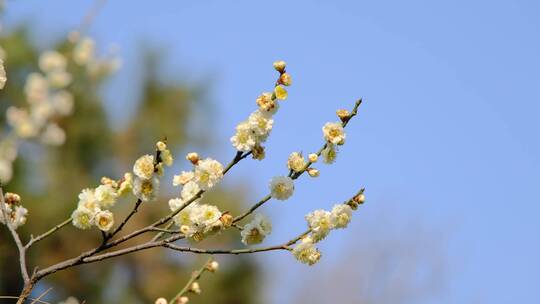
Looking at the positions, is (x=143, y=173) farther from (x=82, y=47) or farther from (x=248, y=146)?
(x=82, y=47)

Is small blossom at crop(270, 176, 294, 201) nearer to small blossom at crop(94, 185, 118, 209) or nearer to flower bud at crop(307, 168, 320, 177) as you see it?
flower bud at crop(307, 168, 320, 177)

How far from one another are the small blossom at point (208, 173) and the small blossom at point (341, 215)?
0.84ft

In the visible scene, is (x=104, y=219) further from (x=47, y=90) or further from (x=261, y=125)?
(x=47, y=90)

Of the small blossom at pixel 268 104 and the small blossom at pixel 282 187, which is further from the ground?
the small blossom at pixel 268 104

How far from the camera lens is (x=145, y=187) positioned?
171cm

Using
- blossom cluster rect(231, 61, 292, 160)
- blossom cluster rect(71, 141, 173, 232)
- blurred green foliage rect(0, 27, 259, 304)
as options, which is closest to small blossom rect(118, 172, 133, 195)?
blossom cluster rect(71, 141, 173, 232)

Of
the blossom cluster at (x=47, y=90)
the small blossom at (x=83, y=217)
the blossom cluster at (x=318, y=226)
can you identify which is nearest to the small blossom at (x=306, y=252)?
the blossom cluster at (x=318, y=226)

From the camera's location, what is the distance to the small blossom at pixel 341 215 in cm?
175

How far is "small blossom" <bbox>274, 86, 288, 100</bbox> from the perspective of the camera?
1.71 metres

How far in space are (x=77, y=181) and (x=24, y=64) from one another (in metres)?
2.80

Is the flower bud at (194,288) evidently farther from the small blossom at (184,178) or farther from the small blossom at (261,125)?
the small blossom at (261,125)

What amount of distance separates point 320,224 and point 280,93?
11.4 inches

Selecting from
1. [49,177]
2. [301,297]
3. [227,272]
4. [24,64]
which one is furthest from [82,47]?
[301,297]

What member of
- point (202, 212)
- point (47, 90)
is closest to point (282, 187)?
point (202, 212)
